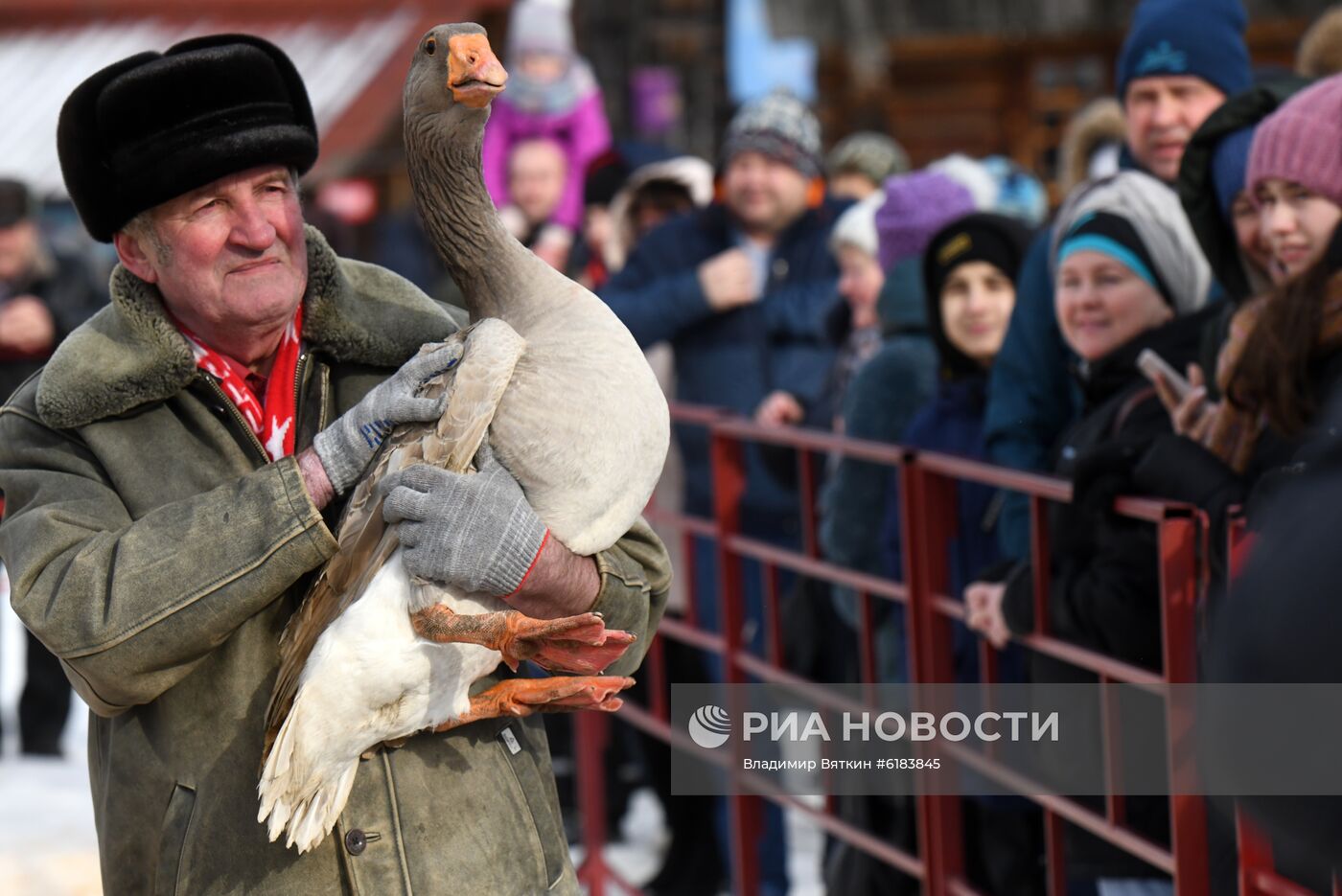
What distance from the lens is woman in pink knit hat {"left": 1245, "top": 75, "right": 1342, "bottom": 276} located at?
3109mm

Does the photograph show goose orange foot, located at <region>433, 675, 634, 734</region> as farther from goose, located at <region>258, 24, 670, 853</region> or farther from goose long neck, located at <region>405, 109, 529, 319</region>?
goose long neck, located at <region>405, 109, 529, 319</region>

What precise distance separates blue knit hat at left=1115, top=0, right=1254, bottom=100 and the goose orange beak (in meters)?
2.51

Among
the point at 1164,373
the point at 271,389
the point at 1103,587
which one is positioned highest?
the point at 271,389

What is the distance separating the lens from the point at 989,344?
13.7ft

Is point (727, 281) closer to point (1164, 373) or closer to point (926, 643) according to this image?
point (926, 643)

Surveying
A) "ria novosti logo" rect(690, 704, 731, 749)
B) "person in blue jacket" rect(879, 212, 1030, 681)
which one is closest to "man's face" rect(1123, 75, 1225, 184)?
"person in blue jacket" rect(879, 212, 1030, 681)

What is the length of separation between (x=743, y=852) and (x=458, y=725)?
80.7 inches

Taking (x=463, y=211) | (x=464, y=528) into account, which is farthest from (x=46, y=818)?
(x=464, y=528)

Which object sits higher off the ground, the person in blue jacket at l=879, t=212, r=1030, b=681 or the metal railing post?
the person in blue jacket at l=879, t=212, r=1030, b=681

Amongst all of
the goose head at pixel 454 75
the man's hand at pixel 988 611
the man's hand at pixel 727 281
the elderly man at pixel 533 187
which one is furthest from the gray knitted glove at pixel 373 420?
the elderly man at pixel 533 187

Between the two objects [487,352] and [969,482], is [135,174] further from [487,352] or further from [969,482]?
[969,482]

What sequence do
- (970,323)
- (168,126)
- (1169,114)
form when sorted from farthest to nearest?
1. (970,323)
2. (1169,114)
3. (168,126)

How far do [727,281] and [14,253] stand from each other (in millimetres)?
3286

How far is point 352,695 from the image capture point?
2037mm
